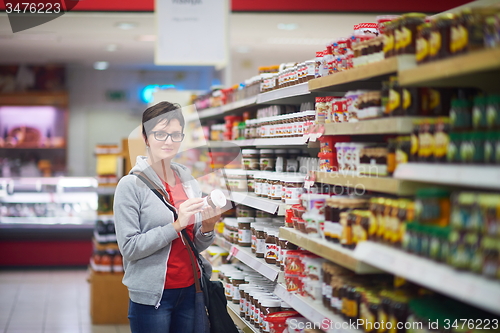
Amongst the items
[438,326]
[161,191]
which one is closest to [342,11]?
[161,191]

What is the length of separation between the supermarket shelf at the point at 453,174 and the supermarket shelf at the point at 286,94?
1.32 meters

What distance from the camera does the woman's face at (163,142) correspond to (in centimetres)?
285

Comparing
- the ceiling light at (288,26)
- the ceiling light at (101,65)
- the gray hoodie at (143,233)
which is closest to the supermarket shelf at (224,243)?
the gray hoodie at (143,233)

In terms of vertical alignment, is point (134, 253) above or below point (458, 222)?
below

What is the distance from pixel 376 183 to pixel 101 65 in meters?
10.2

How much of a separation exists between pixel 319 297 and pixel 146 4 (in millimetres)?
4688

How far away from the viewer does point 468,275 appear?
154cm

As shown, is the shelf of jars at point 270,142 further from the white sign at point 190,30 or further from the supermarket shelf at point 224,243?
the white sign at point 190,30

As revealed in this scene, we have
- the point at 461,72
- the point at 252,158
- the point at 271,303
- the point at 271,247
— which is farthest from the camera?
the point at 252,158

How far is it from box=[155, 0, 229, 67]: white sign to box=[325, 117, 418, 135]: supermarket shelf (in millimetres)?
3552

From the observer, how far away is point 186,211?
2.79 meters

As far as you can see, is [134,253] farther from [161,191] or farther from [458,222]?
[458,222]

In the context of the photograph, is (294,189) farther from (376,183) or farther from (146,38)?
(146,38)

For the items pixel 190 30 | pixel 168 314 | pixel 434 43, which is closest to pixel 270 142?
pixel 168 314
